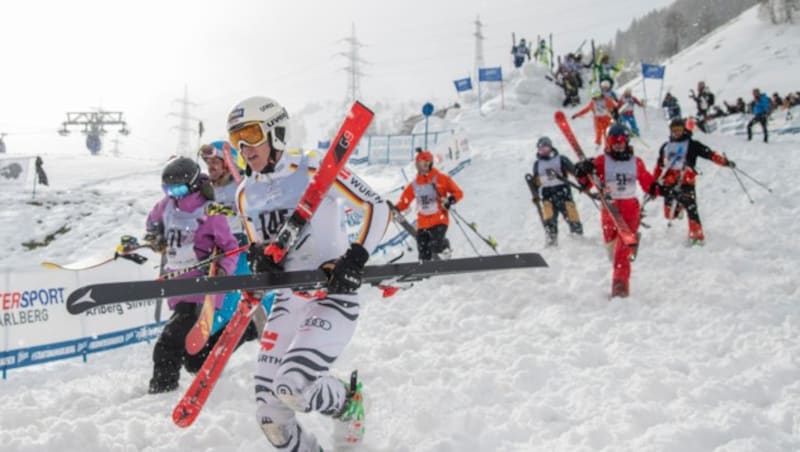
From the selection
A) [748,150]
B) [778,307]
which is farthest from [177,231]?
[748,150]

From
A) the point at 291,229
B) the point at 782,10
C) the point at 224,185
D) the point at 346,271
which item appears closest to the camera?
the point at 346,271

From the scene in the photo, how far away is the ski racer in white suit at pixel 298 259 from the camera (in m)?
3.37

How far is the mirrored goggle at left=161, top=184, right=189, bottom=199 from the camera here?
534 centimetres

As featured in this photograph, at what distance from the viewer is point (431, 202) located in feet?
31.9

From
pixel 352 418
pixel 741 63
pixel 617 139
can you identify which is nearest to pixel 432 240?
pixel 617 139

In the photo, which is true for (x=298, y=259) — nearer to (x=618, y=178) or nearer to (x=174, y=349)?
(x=174, y=349)

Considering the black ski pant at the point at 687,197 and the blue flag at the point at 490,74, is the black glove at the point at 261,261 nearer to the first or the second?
the black ski pant at the point at 687,197

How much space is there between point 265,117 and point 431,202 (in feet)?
20.6

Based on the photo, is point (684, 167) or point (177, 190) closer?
point (177, 190)

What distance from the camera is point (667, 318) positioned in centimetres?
626

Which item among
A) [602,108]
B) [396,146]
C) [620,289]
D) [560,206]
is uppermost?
[396,146]

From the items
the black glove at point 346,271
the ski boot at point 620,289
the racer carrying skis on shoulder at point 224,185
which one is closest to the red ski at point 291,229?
the black glove at point 346,271

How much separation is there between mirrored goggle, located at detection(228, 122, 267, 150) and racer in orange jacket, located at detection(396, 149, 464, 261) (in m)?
6.14

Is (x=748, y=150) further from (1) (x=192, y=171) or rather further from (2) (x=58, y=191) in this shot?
(2) (x=58, y=191)
